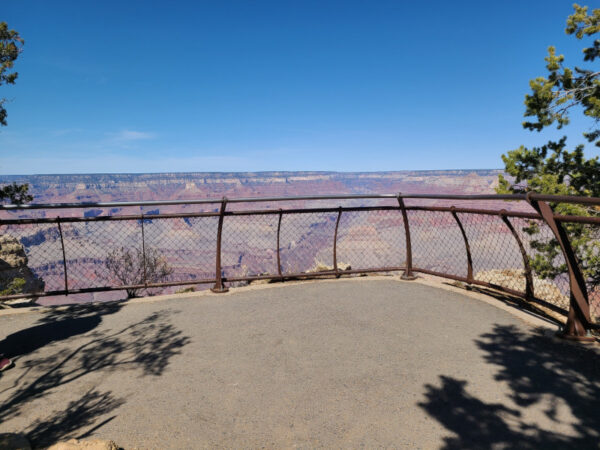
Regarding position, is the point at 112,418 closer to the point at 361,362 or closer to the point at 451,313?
the point at 361,362

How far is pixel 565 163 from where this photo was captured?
1127 centimetres

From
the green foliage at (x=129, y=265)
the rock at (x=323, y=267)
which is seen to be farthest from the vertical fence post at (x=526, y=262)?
the green foliage at (x=129, y=265)

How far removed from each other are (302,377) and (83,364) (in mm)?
2092

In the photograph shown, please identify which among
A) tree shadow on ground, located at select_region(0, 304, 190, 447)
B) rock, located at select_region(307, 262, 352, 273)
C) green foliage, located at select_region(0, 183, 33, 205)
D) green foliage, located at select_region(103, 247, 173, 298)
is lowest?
green foliage, located at select_region(103, 247, 173, 298)

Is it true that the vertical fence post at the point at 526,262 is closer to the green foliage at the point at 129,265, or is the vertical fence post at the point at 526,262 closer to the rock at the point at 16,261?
the green foliage at the point at 129,265

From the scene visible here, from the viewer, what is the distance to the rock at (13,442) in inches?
85.7

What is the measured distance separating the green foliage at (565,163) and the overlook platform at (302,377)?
22.8 ft

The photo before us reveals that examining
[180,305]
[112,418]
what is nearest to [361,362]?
[112,418]

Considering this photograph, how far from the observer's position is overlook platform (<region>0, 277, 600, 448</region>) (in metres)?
2.40

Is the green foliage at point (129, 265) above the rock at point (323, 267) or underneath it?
underneath

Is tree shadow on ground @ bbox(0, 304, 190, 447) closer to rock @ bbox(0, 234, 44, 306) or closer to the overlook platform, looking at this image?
the overlook platform

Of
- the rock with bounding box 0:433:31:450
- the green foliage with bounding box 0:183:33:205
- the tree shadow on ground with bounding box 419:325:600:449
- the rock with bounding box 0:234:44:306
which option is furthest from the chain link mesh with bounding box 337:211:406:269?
the rock with bounding box 0:234:44:306

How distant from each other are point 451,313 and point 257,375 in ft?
8.48

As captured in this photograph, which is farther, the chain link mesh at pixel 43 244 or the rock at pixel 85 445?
the chain link mesh at pixel 43 244
